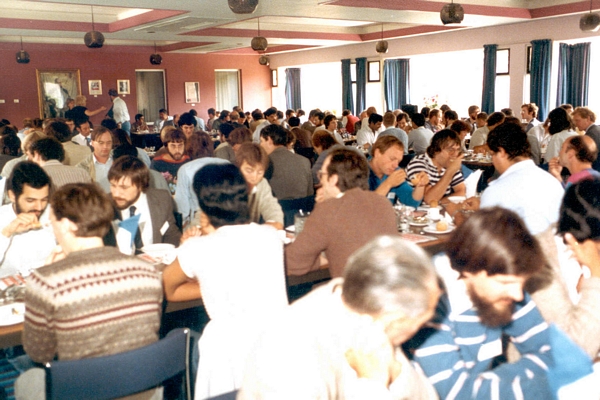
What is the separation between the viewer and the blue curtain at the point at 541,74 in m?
10.5

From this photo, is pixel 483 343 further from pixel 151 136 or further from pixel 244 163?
pixel 151 136

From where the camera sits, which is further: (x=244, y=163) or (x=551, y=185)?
(x=244, y=163)

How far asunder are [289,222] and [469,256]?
8.15 ft

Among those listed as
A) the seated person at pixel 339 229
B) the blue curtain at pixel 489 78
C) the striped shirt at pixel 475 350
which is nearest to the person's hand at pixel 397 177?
the seated person at pixel 339 229

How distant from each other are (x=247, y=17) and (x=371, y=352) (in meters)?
9.08

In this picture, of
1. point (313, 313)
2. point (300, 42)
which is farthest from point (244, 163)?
point (300, 42)

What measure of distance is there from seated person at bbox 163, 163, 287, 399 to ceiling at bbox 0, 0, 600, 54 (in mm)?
6382

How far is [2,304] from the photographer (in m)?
2.29

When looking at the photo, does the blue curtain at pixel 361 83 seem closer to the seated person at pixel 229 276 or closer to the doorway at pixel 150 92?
the doorway at pixel 150 92

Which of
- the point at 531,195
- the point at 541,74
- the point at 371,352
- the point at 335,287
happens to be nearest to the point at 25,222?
the point at 335,287

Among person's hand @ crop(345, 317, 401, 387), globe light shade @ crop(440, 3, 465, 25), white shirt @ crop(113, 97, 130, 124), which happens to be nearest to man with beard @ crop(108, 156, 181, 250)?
person's hand @ crop(345, 317, 401, 387)

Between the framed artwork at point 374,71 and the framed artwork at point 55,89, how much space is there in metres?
7.70

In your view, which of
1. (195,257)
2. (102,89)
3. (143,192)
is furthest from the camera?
(102,89)

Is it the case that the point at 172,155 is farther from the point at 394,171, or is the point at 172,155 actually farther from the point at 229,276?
the point at 229,276
